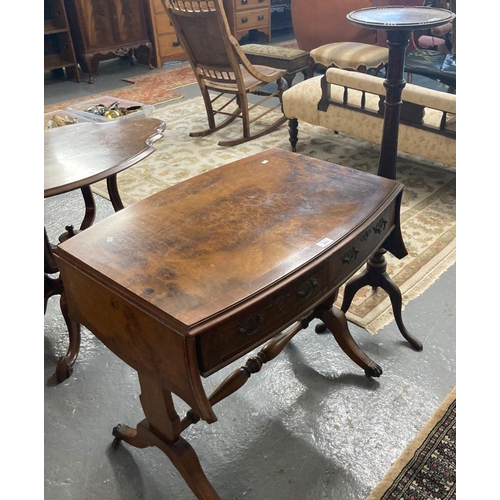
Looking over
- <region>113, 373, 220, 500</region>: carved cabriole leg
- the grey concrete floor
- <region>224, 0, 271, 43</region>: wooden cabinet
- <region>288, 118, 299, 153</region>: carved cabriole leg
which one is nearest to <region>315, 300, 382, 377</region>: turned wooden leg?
the grey concrete floor

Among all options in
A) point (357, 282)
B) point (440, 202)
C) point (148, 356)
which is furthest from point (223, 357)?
point (440, 202)

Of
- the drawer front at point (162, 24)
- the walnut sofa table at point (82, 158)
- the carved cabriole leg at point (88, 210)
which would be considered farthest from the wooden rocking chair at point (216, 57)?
the drawer front at point (162, 24)

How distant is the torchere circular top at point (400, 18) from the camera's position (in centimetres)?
153

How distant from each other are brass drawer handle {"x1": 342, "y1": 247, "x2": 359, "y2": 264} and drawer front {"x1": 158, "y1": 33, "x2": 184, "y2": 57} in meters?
5.64

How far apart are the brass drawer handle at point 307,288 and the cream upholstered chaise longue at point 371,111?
1.89 m

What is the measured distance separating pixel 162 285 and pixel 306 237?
368 mm

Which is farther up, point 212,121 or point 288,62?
point 288,62

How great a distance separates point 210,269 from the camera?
1149 mm

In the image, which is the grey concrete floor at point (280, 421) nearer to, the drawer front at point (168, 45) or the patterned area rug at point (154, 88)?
the patterned area rug at point (154, 88)

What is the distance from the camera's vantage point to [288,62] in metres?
4.39

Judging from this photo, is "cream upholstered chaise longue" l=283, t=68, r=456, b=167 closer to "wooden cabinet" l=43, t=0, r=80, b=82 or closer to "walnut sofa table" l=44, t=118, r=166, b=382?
"walnut sofa table" l=44, t=118, r=166, b=382

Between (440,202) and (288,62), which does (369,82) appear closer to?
(440,202)

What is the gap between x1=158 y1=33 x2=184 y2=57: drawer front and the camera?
6.22m

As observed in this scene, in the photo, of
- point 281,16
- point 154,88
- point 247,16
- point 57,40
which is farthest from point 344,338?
point 281,16
